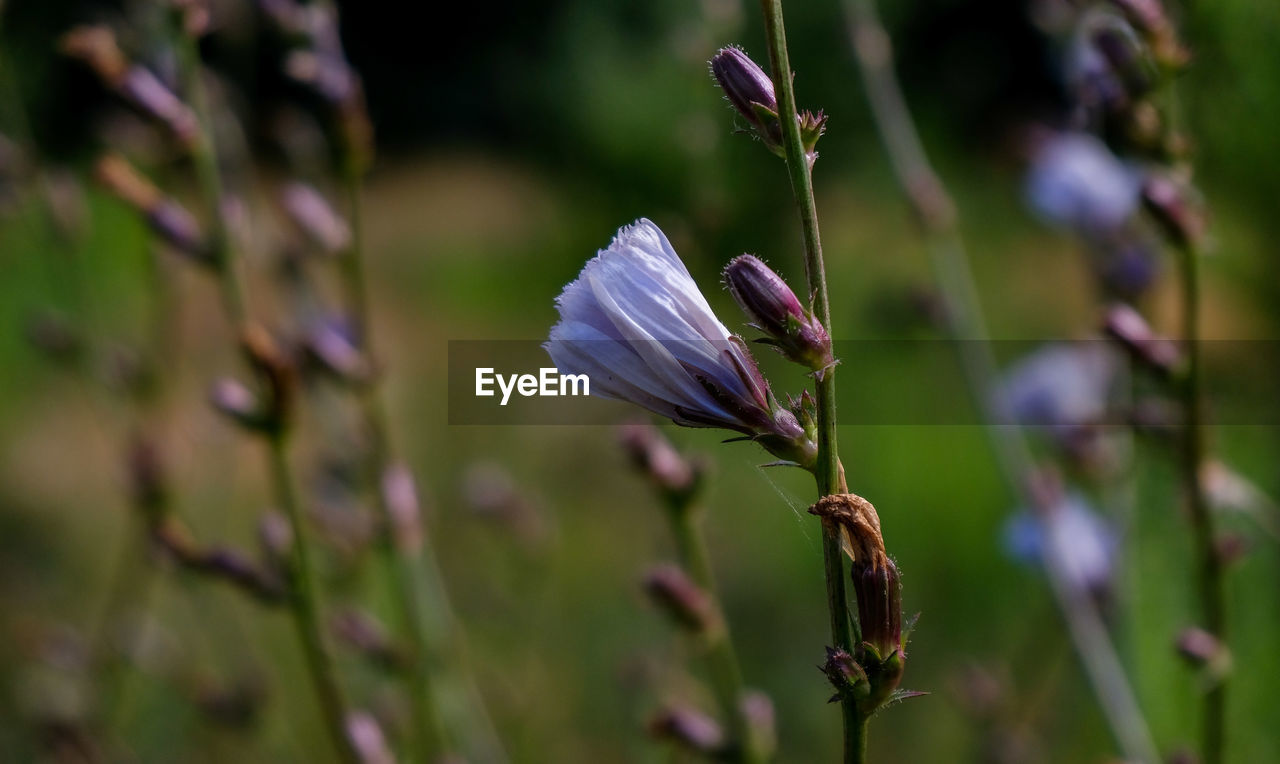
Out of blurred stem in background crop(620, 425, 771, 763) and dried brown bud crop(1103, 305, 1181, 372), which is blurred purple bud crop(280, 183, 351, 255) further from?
dried brown bud crop(1103, 305, 1181, 372)

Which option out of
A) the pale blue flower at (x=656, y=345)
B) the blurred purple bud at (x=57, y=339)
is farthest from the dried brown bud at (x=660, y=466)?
the blurred purple bud at (x=57, y=339)

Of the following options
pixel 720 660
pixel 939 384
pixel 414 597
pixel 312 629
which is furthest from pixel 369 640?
pixel 939 384

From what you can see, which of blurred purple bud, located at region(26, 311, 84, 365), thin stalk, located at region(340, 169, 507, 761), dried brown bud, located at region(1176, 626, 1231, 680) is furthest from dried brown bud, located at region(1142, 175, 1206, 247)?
blurred purple bud, located at region(26, 311, 84, 365)

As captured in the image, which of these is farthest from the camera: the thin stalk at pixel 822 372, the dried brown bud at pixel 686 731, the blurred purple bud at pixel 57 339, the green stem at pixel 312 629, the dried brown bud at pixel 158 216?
the blurred purple bud at pixel 57 339

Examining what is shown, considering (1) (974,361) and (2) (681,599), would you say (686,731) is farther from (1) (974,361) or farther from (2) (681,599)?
(1) (974,361)

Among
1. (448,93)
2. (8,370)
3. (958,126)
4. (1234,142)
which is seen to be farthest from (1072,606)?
(448,93)

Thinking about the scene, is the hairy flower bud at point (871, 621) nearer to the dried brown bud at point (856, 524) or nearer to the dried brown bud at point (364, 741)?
the dried brown bud at point (856, 524)
